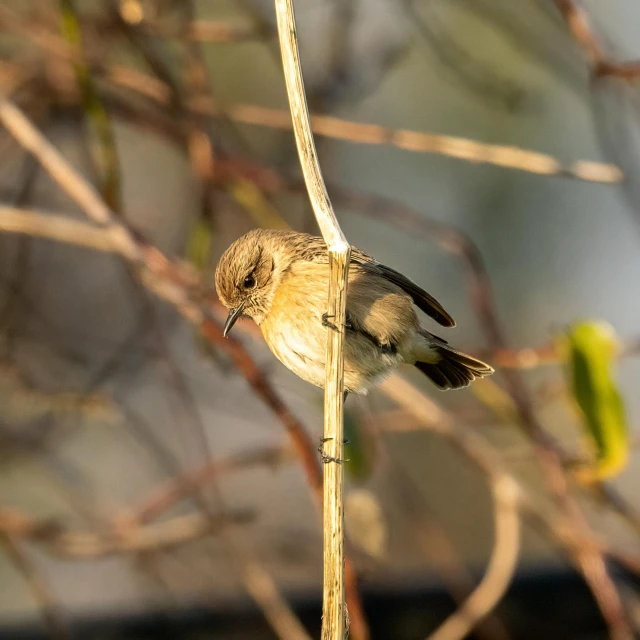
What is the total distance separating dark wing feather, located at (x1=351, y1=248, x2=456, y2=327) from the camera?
6.79ft

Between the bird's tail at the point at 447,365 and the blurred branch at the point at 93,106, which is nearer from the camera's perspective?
the bird's tail at the point at 447,365

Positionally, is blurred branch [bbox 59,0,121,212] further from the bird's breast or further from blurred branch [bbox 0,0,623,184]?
the bird's breast

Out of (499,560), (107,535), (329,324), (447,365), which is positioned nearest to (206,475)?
(107,535)

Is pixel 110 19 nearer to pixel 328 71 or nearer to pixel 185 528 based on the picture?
pixel 328 71

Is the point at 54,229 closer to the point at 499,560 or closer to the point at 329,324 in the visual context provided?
the point at 329,324

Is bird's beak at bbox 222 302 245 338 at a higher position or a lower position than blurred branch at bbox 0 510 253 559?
higher

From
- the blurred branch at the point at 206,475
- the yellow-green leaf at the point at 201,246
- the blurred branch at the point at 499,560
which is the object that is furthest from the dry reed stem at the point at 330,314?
the blurred branch at the point at 206,475

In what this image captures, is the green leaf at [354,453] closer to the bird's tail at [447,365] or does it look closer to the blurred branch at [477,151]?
the bird's tail at [447,365]

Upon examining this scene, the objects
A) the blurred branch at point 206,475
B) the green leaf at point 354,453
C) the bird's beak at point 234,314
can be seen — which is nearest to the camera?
the bird's beak at point 234,314

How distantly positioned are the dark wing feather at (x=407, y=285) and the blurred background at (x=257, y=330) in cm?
40

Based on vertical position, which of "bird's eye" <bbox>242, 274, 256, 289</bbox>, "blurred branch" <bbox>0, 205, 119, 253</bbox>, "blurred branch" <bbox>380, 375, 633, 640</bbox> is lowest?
"blurred branch" <bbox>380, 375, 633, 640</bbox>

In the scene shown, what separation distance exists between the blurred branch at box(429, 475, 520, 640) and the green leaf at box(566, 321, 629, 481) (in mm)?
439

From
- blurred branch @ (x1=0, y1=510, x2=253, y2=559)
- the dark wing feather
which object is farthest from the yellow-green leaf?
the dark wing feather

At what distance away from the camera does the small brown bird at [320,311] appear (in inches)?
90.4
